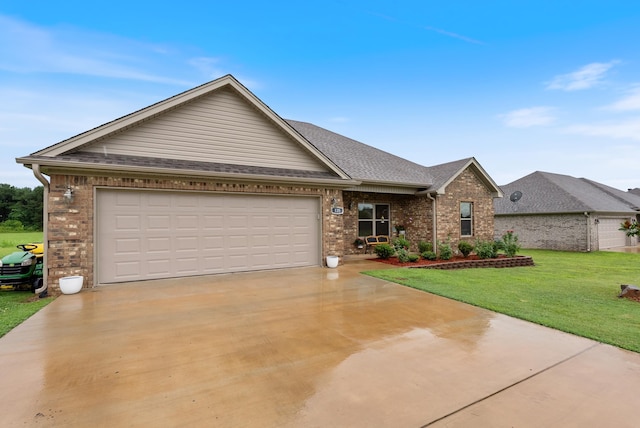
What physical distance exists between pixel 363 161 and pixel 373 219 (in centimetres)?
282

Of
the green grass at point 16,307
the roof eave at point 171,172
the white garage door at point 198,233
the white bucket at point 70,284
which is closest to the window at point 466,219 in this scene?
the roof eave at point 171,172

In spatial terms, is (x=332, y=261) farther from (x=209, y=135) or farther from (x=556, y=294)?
(x=556, y=294)

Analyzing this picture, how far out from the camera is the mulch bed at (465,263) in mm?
10867

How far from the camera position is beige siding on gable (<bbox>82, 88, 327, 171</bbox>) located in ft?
26.7

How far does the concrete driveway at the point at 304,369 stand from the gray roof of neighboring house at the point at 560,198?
59.3 ft

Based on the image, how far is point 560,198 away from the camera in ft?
63.6

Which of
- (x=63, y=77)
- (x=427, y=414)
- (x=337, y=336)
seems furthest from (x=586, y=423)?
(x=63, y=77)

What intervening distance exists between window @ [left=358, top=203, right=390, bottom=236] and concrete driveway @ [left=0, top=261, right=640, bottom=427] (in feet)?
27.3

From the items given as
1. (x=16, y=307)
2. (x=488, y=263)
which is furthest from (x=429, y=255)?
(x=16, y=307)

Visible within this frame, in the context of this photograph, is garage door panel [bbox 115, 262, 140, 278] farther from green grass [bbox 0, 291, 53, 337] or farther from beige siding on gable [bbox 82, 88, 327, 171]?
beige siding on gable [bbox 82, 88, 327, 171]

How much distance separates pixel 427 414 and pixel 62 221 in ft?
27.6

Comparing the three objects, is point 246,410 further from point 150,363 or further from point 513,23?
point 513,23

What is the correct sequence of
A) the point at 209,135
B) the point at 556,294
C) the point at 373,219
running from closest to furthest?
the point at 556,294 → the point at 209,135 → the point at 373,219

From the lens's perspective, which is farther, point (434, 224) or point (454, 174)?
point (454, 174)
